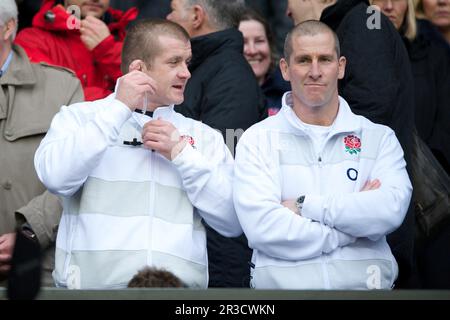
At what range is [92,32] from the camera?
6.71 metres

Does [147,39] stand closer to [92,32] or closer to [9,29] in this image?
[9,29]

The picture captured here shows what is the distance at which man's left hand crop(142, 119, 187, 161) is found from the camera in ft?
16.8

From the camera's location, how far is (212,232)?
6.05 m

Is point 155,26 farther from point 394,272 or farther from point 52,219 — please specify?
point 394,272

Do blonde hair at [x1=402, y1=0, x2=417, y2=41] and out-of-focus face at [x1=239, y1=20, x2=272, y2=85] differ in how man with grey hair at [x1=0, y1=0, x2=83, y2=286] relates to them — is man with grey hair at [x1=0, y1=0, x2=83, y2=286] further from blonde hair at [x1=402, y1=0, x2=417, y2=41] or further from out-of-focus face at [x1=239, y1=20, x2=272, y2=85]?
blonde hair at [x1=402, y1=0, x2=417, y2=41]

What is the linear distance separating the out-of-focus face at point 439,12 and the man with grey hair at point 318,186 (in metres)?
1.70

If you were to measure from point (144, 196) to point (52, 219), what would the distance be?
2.47ft

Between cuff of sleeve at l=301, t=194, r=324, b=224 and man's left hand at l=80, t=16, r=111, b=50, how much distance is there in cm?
213

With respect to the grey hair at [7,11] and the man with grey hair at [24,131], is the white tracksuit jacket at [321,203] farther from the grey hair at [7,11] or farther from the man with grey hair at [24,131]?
the grey hair at [7,11]

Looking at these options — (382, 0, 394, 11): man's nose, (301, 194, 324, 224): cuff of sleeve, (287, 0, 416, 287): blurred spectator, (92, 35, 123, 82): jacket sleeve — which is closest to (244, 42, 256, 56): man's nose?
(92, 35, 123, 82): jacket sleeve

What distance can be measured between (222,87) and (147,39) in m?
0.77

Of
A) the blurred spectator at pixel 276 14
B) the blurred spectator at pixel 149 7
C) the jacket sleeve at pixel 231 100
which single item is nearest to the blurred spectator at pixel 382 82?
the jacket sleeve at pixel 231 100

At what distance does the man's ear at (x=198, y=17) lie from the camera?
664 cm

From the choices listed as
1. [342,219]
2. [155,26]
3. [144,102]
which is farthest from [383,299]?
[155,26]
